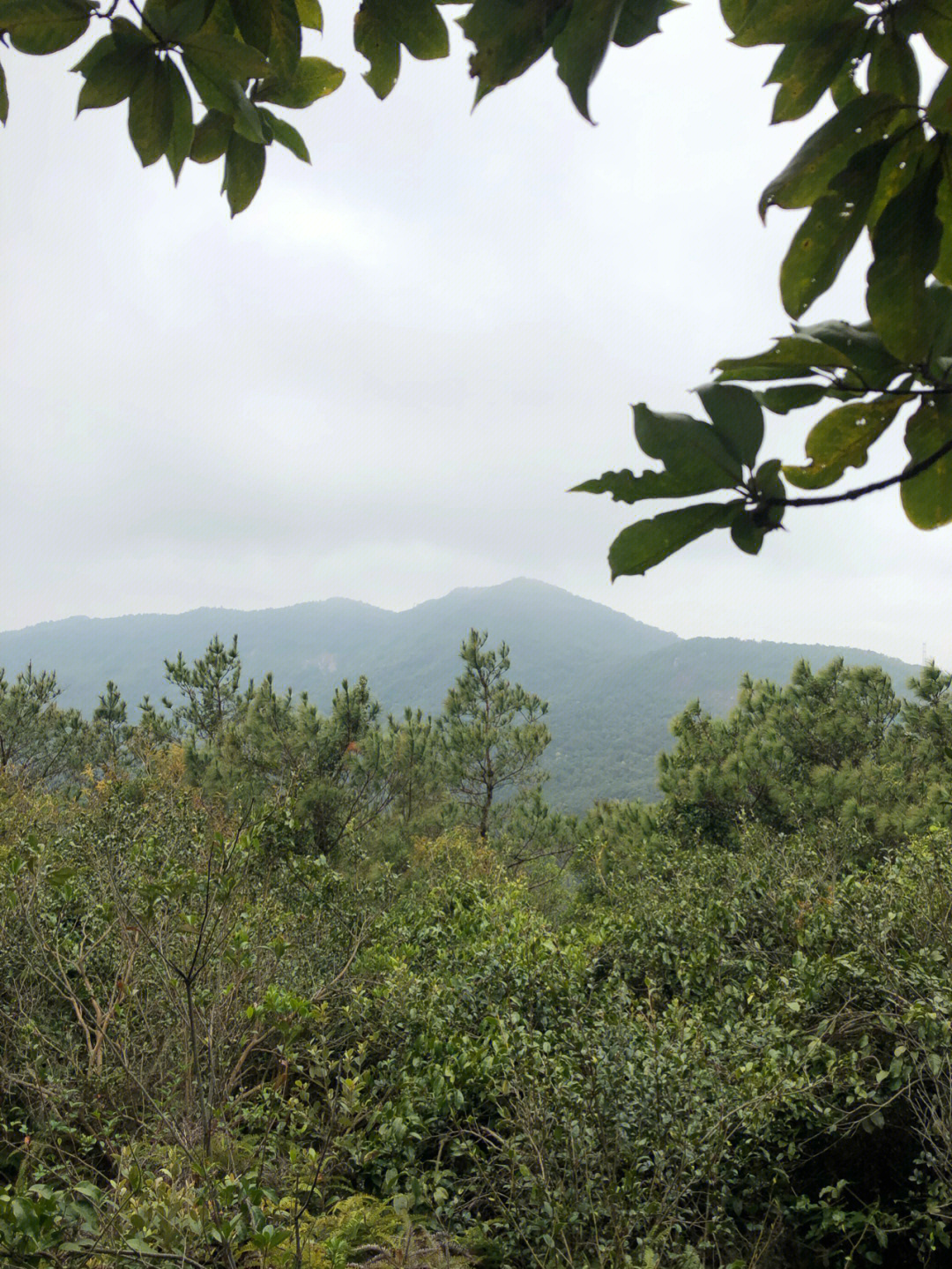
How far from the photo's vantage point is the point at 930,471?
0.50 meters

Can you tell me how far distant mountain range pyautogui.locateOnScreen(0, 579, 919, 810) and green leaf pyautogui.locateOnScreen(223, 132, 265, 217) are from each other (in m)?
50.6

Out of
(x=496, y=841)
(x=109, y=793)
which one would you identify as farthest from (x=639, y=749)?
(x=109, y=793)

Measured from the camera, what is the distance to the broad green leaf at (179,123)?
1.86 feet

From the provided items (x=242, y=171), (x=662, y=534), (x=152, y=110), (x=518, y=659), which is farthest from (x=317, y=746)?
(x=518, y=659)

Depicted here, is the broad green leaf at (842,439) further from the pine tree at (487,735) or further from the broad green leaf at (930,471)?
the pine tree at (487,735)

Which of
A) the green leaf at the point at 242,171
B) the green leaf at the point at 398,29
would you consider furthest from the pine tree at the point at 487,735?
the green leaf at the point at 398,29

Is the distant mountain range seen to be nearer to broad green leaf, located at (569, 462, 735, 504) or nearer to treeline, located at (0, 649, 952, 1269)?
treeline, located at (0, 649, 952, 1269)

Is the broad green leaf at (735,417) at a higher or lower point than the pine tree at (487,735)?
higher

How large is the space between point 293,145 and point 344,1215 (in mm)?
2601

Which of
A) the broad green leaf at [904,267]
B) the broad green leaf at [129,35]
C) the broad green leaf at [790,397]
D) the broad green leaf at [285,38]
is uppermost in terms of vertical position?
the broad green leaf at [285,38]

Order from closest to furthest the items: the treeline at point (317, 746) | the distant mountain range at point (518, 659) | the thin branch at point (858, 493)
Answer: the thin branch at point (858, 493)
the treeline at point (317, 746)
the distant mountain range at point (518, 659)

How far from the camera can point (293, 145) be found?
0.71 meters

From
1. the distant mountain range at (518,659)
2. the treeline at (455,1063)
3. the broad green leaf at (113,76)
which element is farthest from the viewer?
the distant mountain range at (518,659)

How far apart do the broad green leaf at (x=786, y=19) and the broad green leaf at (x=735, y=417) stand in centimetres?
22
